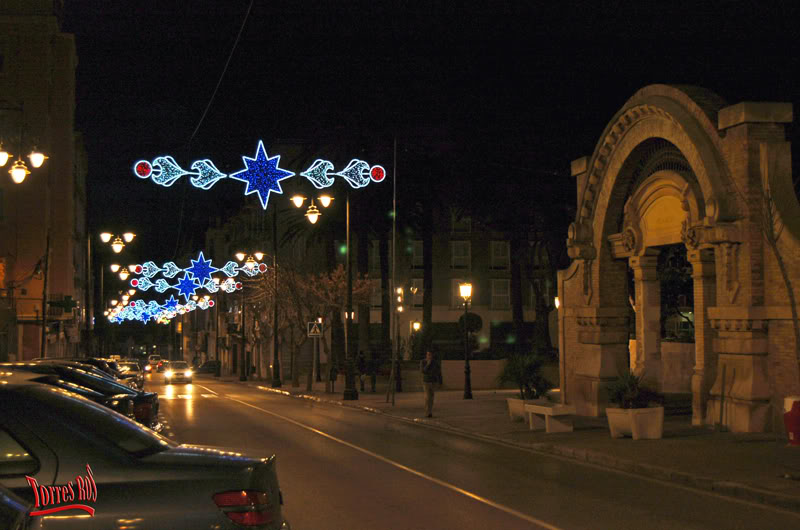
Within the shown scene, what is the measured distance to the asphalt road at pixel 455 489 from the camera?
35.8 ft

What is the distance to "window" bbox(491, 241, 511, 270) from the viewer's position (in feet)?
247

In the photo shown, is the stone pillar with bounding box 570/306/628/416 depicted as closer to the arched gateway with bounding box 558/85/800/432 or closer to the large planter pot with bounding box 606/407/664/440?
the arched gateway with bounding box 558/85/800/432

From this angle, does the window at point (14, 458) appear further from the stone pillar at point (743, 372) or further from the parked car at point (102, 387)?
the stone pillar at point (743, 372)

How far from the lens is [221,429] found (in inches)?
904

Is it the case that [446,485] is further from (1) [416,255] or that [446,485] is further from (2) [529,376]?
(1) [416,255]

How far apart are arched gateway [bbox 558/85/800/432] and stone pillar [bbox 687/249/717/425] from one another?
0.09 ft

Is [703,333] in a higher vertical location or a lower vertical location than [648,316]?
lower

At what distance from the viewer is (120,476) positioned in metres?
5.88

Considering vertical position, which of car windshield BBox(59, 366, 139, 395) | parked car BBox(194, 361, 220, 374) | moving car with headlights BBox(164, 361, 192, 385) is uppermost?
car windshield BBox(59, 366, 139, 395)

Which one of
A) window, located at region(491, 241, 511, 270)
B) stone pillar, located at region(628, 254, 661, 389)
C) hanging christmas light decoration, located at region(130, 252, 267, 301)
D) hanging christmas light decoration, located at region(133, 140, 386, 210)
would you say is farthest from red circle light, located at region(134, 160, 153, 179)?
window, located at region(491, 241, 511, 270)

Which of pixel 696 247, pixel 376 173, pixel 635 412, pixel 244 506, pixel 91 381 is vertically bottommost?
pixel 635 412

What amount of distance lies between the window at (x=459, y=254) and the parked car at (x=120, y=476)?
68.8 m

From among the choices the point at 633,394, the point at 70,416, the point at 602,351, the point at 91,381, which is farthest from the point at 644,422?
the point at 70,416

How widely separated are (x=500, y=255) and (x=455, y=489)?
62682mm
